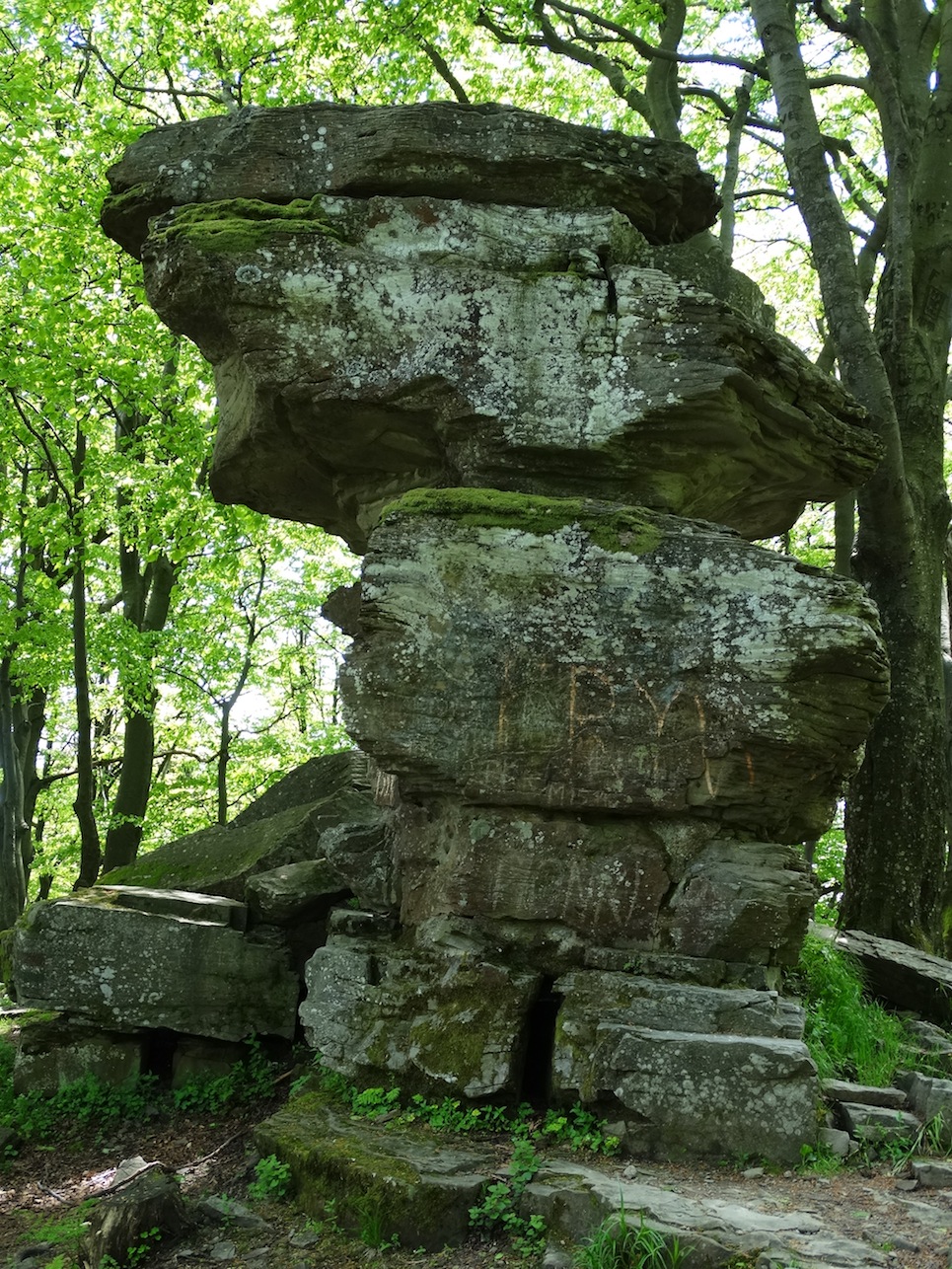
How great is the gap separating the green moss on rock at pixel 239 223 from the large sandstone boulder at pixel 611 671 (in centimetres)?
212

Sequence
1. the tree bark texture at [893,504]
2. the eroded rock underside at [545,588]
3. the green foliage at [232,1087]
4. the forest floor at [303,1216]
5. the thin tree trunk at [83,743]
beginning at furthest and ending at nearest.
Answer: the thin tree trunk at [83,743]
the tree bark texture at [893,504]
the green foliage at [232,1087]
the eroded rock underside at [545,588]
the forest floor at [303,1216]

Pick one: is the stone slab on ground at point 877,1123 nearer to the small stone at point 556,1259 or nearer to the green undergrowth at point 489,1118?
the green undergrowth at point 489,1118

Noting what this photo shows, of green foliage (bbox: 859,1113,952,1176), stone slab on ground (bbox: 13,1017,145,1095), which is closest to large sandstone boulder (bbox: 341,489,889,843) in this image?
green foliage (bbox: 859,1113,952,1176)

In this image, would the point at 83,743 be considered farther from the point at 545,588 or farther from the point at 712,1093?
the point at 712,1093

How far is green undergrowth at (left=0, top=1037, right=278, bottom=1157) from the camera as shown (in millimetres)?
6699

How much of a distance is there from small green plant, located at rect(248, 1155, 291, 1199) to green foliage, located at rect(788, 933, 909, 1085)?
2774mm

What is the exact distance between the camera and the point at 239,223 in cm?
669

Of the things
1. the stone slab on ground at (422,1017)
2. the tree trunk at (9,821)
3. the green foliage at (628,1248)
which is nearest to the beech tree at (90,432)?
the tree trunk at (9,821)

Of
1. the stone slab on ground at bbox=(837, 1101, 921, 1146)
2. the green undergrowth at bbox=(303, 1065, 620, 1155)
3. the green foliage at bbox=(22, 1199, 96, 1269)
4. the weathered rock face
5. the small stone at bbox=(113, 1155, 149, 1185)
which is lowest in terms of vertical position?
the green foliage at bbox=(22, 1199, 96, 1269)

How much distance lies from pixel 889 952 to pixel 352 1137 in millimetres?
4147

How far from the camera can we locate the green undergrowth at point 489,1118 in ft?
16.8

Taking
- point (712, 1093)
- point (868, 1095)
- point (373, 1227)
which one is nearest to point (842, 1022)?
point (868, 1095)

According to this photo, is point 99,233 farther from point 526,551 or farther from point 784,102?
point 526,551

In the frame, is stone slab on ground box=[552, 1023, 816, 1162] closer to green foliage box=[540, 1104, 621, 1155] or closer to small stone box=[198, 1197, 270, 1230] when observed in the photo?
green foliage box=[540, 1104, 621, 1155]
